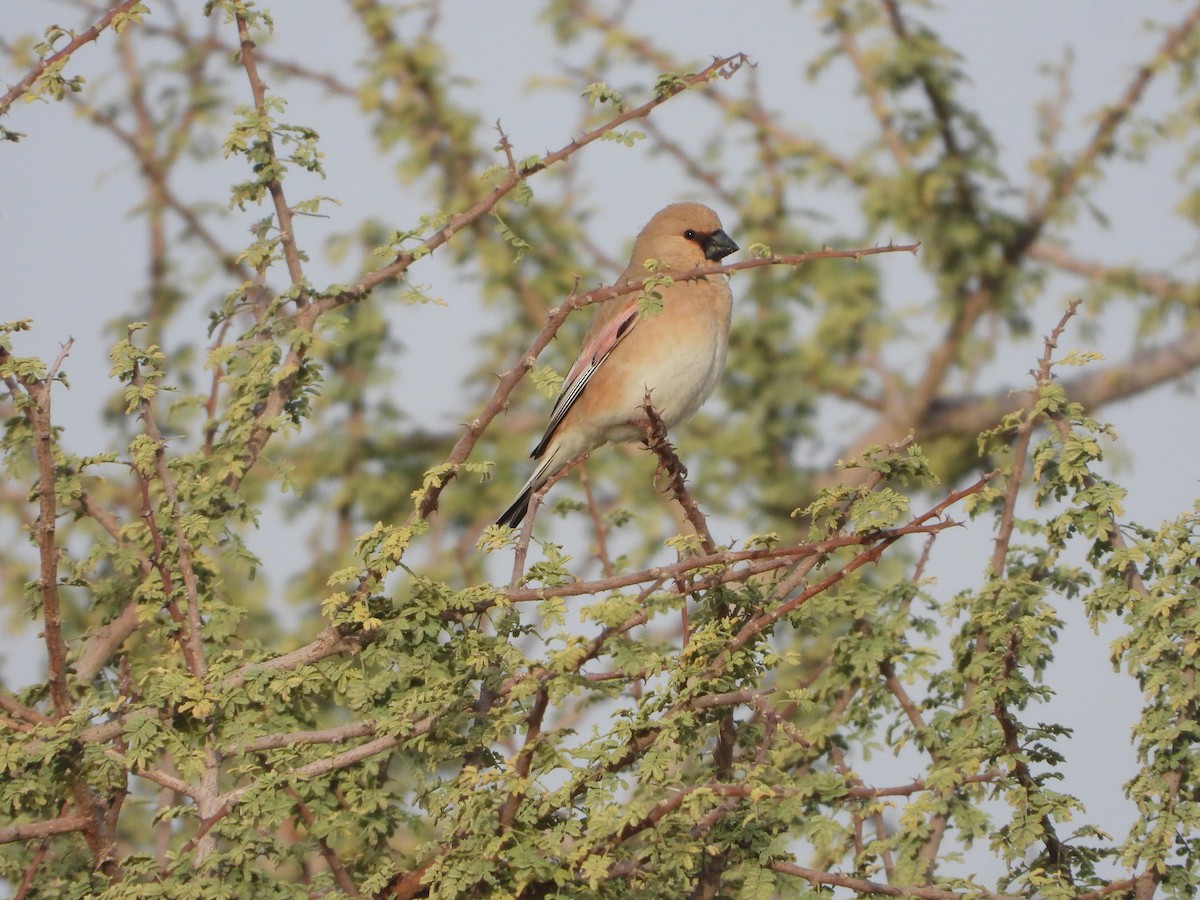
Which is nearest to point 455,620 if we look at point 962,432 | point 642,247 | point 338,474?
point 642,247

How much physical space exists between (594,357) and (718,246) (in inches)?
32.0

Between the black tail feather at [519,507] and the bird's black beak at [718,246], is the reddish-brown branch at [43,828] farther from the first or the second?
the bird's black beak at [718,246]

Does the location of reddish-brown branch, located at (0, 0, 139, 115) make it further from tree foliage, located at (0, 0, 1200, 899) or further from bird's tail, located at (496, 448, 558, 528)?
bird's tail, located at (496, 448, 558, 528)

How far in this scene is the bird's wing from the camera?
→ 19.6 feet

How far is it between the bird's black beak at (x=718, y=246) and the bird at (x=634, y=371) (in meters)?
0.25

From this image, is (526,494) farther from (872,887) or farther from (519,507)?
(872,887)

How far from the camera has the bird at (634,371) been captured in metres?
5.92

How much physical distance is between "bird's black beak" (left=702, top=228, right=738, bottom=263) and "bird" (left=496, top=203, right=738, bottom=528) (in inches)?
9.7

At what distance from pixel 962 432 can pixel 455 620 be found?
573 cm

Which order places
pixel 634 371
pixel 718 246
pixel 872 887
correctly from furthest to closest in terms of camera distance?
1. pixel 718 246
2. pixel 634 371
3. pixel 872 887

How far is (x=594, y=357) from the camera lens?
238 inches

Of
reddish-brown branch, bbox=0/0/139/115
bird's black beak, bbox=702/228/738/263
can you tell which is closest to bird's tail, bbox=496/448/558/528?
bird's black beak, bbox=702/228/738/263

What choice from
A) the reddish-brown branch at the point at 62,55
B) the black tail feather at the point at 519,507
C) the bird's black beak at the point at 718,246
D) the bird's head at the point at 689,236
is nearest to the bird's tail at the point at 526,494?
the black tail feather at the point at 519,507

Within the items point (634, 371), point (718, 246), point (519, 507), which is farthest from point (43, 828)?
point (718, 246)
